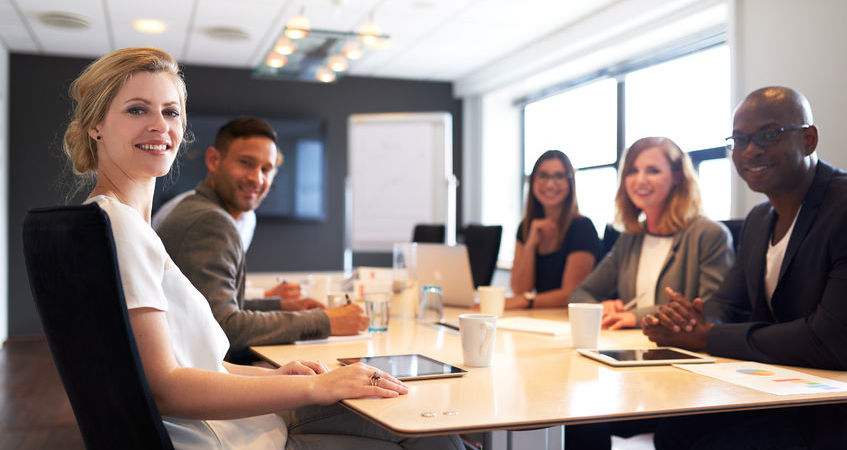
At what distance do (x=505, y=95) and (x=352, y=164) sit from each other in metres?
1.87

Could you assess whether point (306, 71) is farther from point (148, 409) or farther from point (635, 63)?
point (148, 409)

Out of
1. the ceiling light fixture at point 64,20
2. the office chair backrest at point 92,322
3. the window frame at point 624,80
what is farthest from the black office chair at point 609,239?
the ceiling light fixture at point 64,20

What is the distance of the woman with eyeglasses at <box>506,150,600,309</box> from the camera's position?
3.08m

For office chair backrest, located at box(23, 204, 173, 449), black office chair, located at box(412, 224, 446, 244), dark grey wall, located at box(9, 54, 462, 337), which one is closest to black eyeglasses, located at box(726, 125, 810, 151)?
office chair backrest, located at box(23, 204, 173, 449)

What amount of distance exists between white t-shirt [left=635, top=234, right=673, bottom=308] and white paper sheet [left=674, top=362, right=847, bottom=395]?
919 millimetres

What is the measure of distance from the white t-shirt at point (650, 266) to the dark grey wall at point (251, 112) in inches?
165

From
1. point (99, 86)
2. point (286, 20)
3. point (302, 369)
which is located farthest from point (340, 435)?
point (286, 20)

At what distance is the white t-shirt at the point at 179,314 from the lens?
112 cm

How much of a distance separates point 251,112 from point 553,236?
15.2ft

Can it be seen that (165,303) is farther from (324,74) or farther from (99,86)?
(324,74)

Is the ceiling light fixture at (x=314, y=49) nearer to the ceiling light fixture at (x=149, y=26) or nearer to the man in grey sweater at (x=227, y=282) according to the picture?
the ceiling light fixture at (x=149, y=26)

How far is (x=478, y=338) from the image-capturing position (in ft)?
5.07

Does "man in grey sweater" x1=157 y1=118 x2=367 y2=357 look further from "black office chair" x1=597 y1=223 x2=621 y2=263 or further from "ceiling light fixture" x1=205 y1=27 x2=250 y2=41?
"ceiling light fixture" x1=205 y1=27 x2=250 y2=41

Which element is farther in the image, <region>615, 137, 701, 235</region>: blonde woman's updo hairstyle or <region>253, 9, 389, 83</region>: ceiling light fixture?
<region>253, 9, 389, 83</region>: ceiling light fixture
